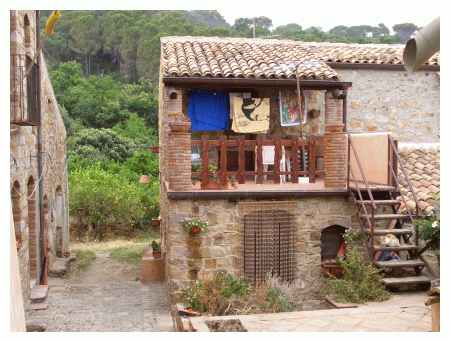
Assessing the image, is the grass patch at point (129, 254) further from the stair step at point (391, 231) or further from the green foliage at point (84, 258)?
the stair step at point (391, 231)

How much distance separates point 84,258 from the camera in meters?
17.1

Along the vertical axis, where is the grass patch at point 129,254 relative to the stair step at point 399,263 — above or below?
below

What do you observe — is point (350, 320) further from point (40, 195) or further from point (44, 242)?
point (44, 242)

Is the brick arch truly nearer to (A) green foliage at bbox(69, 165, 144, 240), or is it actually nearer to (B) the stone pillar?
(B) the stone pillar

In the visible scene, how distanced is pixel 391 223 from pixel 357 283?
6.25 feet

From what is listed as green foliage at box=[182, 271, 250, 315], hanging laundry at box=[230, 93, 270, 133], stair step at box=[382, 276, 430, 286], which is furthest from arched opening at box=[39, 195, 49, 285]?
stair step at box=[382, 276, 430, 286]

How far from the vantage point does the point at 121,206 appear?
20.4 metres

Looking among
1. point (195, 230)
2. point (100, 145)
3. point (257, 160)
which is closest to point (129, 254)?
point (257, 160)

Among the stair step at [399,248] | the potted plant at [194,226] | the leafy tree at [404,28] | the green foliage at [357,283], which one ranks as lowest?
the green foliage at [357,283]

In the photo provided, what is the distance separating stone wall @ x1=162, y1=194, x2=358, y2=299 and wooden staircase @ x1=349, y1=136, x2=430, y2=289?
0.47 meters

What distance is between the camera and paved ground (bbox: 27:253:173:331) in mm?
10484

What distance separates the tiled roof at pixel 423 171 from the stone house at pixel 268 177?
0.25 metres

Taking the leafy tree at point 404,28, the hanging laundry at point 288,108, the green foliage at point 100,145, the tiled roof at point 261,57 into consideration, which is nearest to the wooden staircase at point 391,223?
the hanging laundry at point 288,108

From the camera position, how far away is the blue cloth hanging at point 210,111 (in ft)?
45.0
